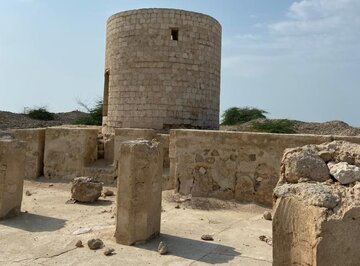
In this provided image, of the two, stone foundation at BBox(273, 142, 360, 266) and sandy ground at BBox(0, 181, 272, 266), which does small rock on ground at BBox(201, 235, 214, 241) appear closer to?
sandy ground at BBox(0, 181, 272, 266)

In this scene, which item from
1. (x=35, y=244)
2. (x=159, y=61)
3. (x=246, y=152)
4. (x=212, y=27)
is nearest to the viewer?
(x=35, y=244)

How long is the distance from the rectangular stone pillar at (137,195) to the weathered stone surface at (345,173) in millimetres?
2322

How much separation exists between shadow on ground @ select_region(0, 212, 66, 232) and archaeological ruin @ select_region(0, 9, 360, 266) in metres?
0.03

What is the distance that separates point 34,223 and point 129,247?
1892mm

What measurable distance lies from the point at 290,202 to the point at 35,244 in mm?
3179

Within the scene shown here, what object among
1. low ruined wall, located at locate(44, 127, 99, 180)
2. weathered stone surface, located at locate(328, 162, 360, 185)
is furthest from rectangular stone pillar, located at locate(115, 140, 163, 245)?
low ruined wall, located at locate(44, 127, 99, 180)

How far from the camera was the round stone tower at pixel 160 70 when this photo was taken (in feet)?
32.6

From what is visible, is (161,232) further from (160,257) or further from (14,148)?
(14,148)

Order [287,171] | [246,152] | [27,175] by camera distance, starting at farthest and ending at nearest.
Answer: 1. [27,175]
2. [246,152]
3. [287,171]

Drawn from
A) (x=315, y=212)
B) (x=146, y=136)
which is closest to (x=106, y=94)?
(x=146, y=136)

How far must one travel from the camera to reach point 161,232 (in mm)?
4961

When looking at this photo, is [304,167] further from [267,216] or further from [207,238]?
[267,216]

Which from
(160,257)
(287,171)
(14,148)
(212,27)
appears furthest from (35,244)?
(212,27)

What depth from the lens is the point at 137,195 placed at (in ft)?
14.9
